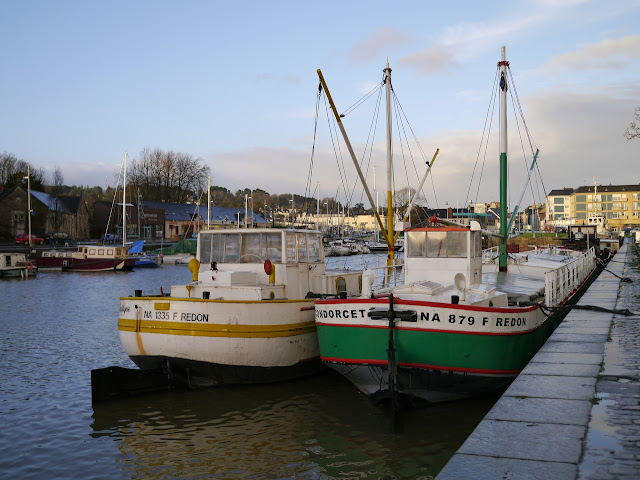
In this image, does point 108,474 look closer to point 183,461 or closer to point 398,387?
point 183,461

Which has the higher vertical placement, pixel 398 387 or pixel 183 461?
pixel 398 387

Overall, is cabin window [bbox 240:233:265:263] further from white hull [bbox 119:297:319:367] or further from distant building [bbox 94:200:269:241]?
distant building [bbox 94:200:269:241]

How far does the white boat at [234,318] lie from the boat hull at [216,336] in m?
0.02

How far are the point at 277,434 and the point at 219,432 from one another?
1.24m

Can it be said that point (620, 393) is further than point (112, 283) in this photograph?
No

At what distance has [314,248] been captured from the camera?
58.6 feet

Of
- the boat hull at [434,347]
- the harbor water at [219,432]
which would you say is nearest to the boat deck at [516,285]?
the boat hull at [434,347]

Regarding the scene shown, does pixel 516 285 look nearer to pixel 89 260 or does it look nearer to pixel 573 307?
pixel 573 307

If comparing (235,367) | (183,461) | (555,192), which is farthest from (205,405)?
(555,192)

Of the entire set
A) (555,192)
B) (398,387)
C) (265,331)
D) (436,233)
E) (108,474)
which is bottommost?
(108,474)

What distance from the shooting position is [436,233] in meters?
15.8

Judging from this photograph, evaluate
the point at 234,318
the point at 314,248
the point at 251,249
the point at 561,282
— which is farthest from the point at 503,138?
the point at 234,318

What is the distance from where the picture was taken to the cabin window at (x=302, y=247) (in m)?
17.0

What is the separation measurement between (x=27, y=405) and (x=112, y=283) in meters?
38.9
